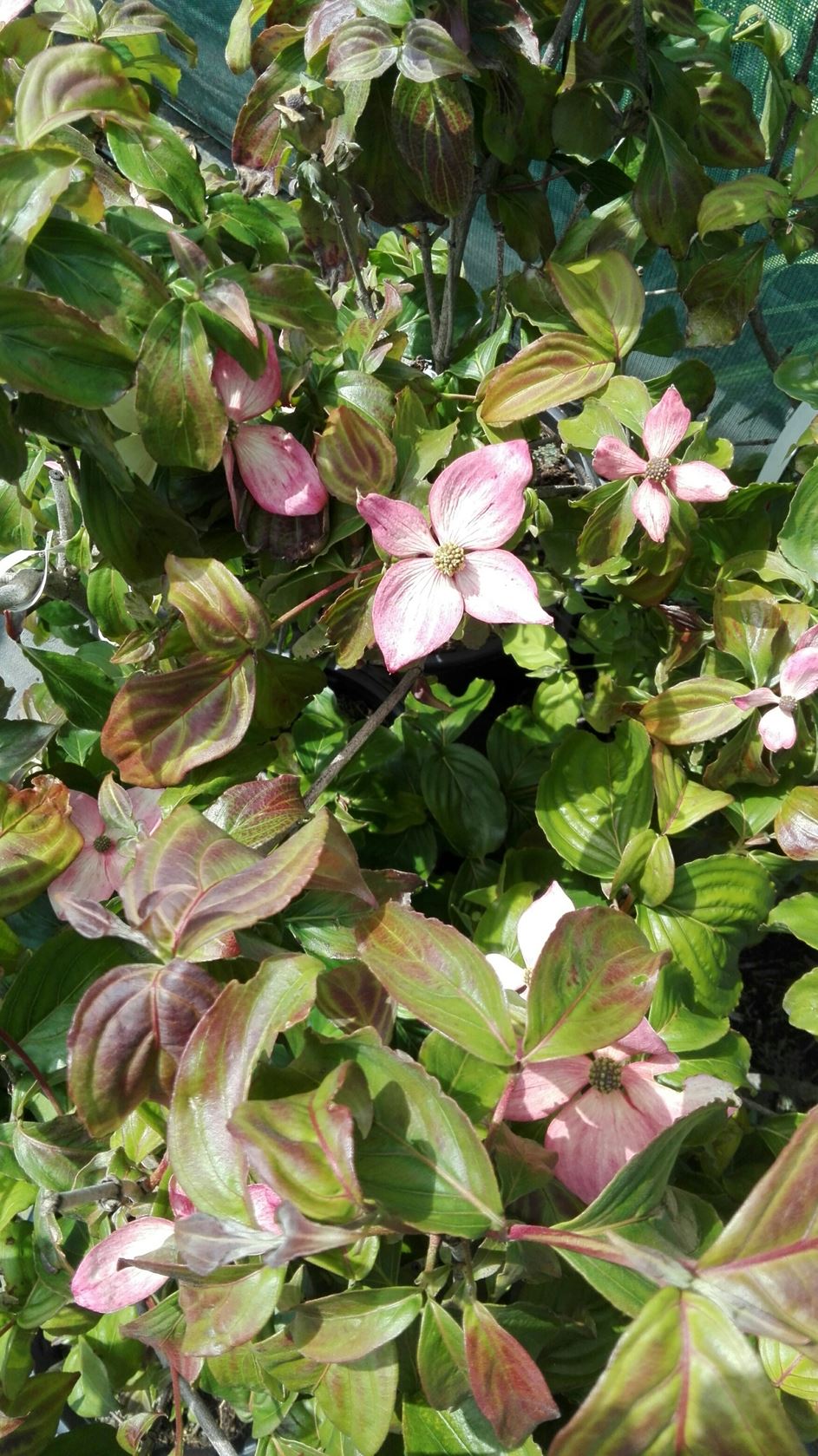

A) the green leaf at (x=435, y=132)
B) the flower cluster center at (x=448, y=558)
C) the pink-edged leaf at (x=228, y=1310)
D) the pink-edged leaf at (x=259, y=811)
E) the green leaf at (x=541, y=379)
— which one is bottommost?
the pink-edged leaf at (x=228, y=1310)

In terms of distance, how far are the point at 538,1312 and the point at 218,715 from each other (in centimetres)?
31

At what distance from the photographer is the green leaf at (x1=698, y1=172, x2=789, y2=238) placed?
63cm

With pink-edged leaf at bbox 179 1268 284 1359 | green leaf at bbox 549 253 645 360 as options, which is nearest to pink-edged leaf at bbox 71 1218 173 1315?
pink-edged leaf at bbox 179 1268 284 1359

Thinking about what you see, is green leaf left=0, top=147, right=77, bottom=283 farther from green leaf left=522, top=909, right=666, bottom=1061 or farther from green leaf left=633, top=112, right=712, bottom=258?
green leaf left=633, top=112, right=712, bottom=258

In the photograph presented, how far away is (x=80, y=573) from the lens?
749 mm

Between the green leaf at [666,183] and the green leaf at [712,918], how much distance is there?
0.44 m

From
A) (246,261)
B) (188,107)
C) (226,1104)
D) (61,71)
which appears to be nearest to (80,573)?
(246,261)

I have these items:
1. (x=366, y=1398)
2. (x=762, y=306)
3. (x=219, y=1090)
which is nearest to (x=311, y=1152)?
(x=219, y=1090)

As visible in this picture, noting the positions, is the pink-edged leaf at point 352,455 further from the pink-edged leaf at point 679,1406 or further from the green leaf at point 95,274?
the pink-edged leaf at point 679,1406

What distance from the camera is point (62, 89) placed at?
0.36 m

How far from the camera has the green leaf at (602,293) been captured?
1.93 feet

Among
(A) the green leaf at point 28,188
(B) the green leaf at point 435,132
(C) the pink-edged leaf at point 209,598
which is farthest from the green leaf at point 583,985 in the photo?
(B) the green leaf at point 435,132

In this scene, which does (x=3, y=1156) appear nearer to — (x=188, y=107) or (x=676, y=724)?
(x=676, y=724)

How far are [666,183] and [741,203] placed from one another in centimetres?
5
